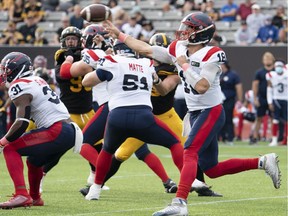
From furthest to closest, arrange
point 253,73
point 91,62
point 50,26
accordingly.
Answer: point 50,26 < point 253,73 < point 91,62

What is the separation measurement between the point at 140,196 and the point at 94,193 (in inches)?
23.6

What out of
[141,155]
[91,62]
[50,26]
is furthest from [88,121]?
[50,26]

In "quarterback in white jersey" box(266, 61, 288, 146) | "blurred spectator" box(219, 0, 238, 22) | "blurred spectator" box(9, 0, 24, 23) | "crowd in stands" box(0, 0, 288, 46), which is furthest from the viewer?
"blurred spectator" box(9, 0, 24, 23)

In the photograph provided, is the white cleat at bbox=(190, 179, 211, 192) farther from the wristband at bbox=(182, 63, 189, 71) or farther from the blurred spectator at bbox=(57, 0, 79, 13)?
the blurred spectator at bbox=(57, 0, 79, 13)

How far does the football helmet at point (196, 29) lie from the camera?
289 inches

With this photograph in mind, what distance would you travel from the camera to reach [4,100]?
54.0 feet

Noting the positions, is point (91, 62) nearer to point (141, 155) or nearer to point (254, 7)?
point (141, 155)

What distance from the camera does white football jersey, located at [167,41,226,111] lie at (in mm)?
7220

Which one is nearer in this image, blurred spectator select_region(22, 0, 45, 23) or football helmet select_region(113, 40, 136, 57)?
football helmet select_region(113, 40, 136, 57)

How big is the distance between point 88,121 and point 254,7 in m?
10.2

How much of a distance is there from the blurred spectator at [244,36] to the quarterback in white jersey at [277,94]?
2.70 m

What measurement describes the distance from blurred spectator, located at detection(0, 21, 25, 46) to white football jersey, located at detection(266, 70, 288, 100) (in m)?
6.07

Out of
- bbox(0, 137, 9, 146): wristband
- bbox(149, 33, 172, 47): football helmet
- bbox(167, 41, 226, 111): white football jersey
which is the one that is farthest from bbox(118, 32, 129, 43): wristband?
bbox(149, 33, 172, 47): football helmet

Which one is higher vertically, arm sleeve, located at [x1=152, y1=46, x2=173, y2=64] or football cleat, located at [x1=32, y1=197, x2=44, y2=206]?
arm sleeve, located at [x1=152, y1=46, x2=173, y2=64]
